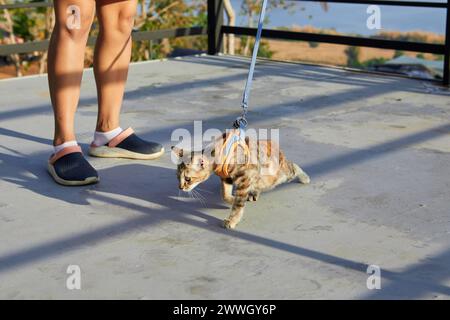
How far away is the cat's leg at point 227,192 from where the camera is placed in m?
2.76

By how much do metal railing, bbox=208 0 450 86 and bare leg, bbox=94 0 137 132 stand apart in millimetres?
2203

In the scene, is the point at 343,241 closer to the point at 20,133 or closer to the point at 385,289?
the point at 385,289

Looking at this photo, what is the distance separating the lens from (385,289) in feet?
7.06

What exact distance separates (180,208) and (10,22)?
4.74 meters

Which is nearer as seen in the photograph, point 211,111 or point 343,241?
point 343,241

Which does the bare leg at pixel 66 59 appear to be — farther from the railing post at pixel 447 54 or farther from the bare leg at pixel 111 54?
the railing post at pixel 447 54

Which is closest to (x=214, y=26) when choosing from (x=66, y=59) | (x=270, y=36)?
(x=270, y=36)

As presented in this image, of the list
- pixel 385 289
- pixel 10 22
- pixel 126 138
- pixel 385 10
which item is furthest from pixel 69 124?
pixel 385 10

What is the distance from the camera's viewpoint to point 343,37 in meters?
5.32

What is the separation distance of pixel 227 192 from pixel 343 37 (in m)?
2.80

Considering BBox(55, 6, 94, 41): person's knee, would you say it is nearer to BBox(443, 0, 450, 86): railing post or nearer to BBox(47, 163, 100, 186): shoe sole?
BBox(47, 163, 100, 186): shoe sole

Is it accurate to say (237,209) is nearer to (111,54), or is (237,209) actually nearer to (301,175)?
(301,175)

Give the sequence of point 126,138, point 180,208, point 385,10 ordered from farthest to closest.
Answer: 1. point 385,10
2. point 126,138
3. point 180,208
